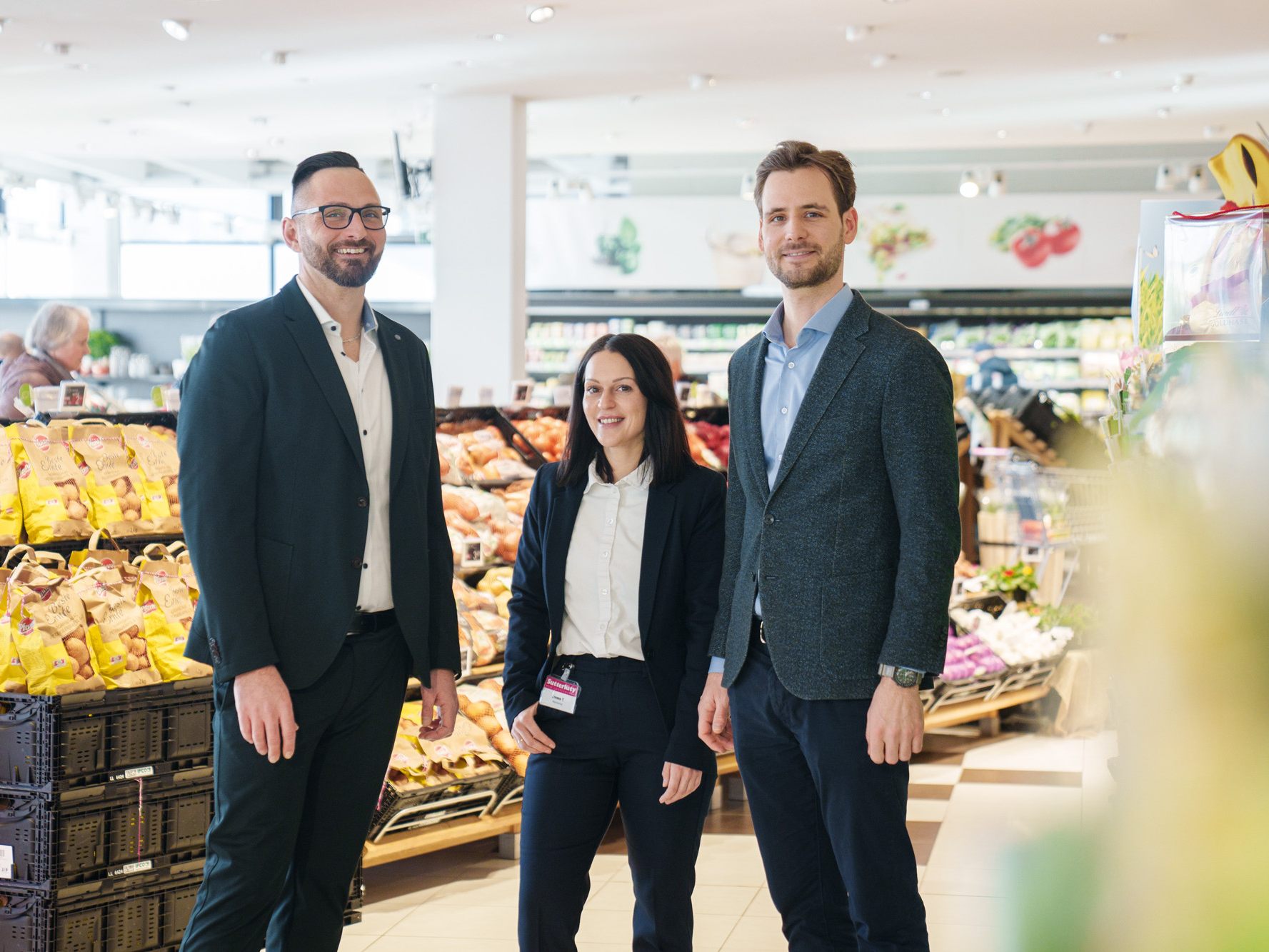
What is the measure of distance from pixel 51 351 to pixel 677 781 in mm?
4934

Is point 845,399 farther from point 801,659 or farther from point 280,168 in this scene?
point 280,168

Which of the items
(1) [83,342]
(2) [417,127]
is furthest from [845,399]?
(2) [417,127]

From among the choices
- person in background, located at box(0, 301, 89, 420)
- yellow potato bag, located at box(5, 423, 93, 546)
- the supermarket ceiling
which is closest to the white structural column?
the supermarket ceiling

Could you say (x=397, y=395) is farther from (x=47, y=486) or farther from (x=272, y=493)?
(x=47, y=486)

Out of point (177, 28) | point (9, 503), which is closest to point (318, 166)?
point (9, 503)

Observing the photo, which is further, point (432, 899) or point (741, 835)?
point (741, 835)

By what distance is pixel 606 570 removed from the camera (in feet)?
8.04

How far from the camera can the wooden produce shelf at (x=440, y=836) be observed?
3.77m

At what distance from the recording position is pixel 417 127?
1077 centimetres

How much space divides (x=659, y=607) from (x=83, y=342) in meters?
4.69

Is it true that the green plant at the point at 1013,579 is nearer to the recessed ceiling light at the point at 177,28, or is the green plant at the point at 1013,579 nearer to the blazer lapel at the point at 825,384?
the blazer lapel at the point at 825,384

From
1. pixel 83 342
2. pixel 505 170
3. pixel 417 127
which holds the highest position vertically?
pixel 417 127

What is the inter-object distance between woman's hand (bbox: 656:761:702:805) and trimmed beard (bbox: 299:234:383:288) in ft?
3.26

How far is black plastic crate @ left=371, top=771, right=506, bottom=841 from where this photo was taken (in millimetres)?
3779
